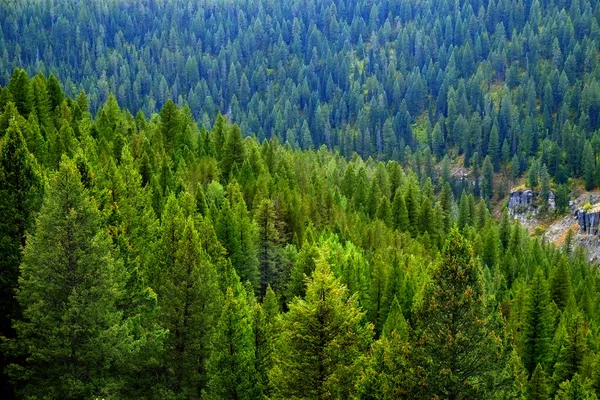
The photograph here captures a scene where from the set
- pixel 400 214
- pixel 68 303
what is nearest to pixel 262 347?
pixel 68 303

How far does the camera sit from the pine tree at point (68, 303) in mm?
25453

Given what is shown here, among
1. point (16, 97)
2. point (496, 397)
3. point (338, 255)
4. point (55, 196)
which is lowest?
point (496, 397)

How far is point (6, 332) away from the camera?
28.0 meters

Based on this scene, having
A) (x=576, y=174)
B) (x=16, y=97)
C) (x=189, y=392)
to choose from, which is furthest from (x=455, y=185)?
(x=189, y=392)

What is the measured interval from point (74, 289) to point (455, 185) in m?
181

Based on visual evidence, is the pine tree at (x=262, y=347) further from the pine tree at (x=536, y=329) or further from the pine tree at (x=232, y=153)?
the pine tree at (x=232, y=153)

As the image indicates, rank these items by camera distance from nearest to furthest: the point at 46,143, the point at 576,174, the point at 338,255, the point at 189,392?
1. the point at 189,392
2. the point at 338,255
3. the point at 46,143
4. the point at 576,174

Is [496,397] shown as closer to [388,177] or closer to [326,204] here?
[326,204]

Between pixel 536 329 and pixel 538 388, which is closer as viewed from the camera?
pixel 538 388

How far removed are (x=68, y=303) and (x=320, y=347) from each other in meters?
9.89

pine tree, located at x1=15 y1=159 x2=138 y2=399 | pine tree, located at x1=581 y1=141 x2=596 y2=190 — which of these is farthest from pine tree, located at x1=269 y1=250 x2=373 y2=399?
pine tree, located at x1=581 y1=141 x2=596 y2=190

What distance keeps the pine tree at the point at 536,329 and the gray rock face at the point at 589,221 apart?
349ft

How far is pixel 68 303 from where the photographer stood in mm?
25750

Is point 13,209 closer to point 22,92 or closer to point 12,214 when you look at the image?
point 12,214
